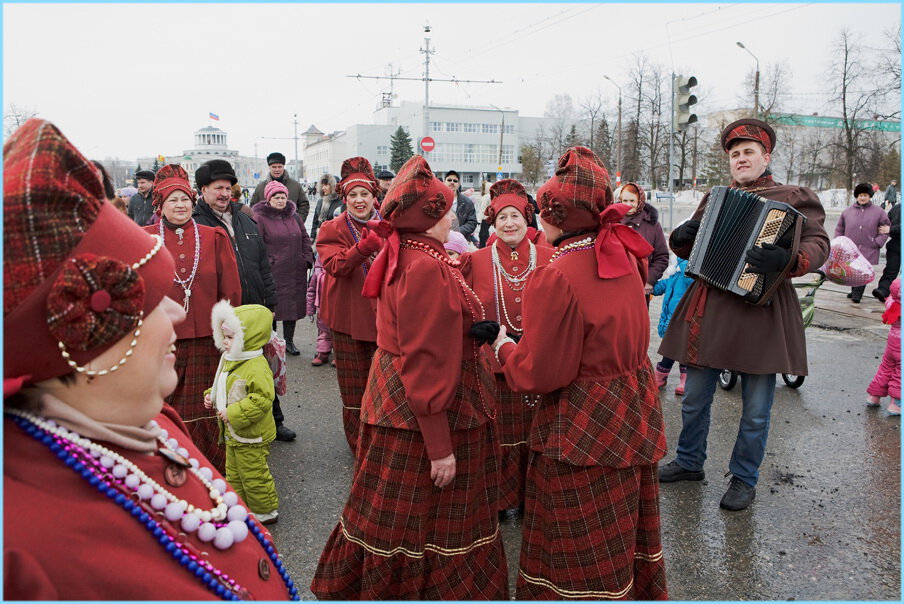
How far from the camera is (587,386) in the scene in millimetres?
2533

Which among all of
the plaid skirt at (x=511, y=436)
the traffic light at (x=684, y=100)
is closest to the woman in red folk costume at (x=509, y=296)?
the plaid skirt at (x=511, y=436)

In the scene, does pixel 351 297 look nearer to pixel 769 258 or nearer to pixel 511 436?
pixel 511 436

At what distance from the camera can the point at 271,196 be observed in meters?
6.86

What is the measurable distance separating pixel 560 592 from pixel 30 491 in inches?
82.7

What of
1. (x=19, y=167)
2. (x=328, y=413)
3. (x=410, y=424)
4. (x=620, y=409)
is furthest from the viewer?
(x=328, y=413)

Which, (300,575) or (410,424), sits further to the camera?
(300,575)

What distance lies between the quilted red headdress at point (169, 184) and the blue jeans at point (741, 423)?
3593 mm

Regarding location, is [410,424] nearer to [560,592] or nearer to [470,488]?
[470,488]

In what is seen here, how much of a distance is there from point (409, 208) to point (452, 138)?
266ft

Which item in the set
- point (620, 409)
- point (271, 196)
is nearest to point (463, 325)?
point (620, 409)

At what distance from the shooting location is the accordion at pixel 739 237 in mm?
3777

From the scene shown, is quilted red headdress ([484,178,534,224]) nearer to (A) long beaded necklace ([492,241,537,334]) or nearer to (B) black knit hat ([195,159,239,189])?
(A) long beaded necklace ([492,241,537,334])

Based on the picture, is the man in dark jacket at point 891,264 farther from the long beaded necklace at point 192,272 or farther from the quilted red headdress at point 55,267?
the quilted red headdress at point 55,267

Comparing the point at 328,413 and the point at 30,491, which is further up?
the point at 30,491
